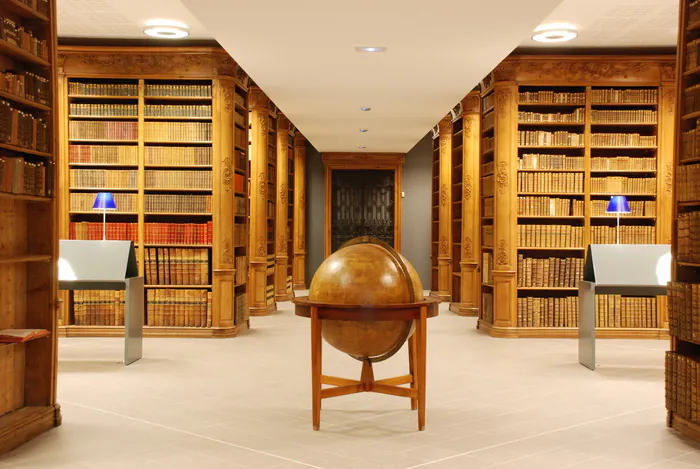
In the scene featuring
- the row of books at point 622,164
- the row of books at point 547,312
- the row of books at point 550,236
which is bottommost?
the row of books at point 547,312

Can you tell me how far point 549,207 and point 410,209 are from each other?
9.72m

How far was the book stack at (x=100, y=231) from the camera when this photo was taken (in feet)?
32.1

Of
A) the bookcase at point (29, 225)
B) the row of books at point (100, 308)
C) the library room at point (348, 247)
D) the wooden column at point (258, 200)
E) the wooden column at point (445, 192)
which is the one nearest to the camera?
the bookcase at point (29, 225)

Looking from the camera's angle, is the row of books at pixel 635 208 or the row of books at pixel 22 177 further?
the row of books at pixel 635 208

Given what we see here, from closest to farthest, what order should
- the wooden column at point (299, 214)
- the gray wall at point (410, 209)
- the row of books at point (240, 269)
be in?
the row of books at point (240, 269), the wooden column at point (299, 214), the gray wall at point (410, 209)

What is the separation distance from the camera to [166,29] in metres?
9.01

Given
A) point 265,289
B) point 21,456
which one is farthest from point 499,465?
point 265,289

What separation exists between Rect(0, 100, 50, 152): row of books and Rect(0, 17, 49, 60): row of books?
15.9 inches

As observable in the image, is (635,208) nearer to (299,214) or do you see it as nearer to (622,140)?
(622,140)

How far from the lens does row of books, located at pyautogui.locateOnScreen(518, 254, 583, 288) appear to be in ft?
32.8

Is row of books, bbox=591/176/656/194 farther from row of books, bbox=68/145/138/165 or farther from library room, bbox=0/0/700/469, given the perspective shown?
row of books, bbox=68/145/138/165

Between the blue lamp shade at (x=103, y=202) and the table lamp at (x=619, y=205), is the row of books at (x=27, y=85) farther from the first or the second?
the table lamp at (x=619, y=205)

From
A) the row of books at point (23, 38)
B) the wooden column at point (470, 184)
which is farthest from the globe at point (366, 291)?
the wooden column at point (470, 184)

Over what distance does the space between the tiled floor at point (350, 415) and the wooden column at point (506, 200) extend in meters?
1.43
